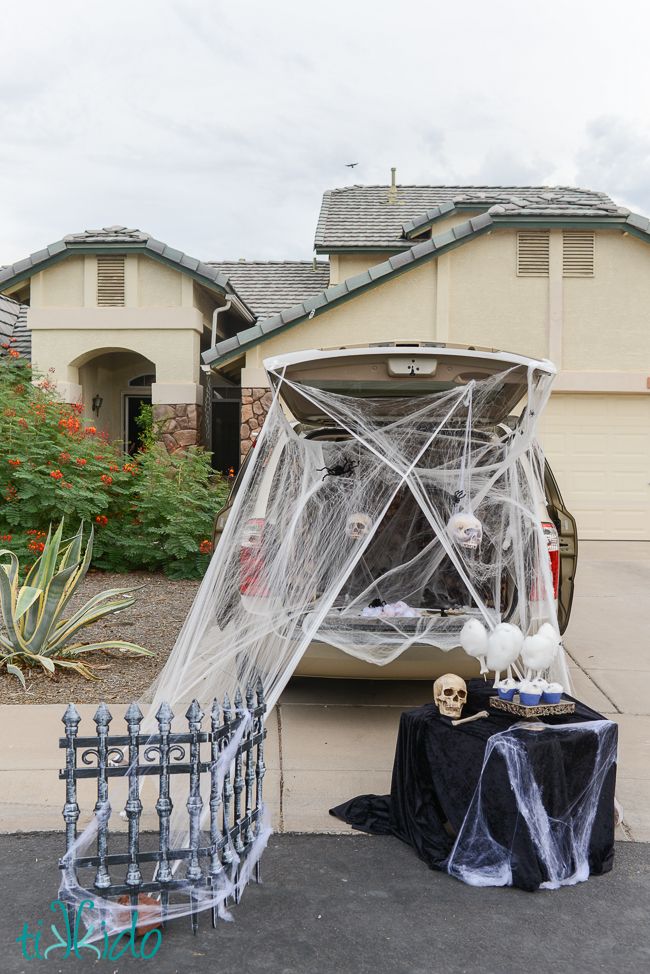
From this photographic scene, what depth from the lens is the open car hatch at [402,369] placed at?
15.6 ft

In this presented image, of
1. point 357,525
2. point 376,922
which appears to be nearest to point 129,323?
point 357,525

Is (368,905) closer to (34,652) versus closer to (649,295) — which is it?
(34,652)

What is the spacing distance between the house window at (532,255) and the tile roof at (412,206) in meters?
0.34

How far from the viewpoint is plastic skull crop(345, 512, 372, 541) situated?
17.3ft

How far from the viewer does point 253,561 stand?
5.09 metres

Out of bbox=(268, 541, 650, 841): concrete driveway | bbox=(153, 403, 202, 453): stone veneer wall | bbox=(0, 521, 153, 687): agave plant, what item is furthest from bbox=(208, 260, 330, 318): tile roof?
bbox=(0, 521, 153, 687): agave plant

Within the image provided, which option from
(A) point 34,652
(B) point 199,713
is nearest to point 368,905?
(B) point 199,713

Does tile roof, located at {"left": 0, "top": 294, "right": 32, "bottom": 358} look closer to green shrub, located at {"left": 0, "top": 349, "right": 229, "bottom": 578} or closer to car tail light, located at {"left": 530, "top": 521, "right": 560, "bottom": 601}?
green shrub, located at {"left": 0, "top": 349, "right": 229, "bottom": 578}

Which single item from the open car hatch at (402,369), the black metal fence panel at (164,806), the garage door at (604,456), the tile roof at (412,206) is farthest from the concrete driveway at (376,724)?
the tile roof at (412,206)

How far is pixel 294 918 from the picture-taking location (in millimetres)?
3115

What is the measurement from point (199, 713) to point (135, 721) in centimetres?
21

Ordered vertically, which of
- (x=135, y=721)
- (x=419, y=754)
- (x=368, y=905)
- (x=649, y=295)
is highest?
(x=649, y=295)

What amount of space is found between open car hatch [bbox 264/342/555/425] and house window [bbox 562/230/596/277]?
9164mm

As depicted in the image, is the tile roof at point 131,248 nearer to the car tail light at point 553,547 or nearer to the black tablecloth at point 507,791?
the car tail light at point 553,547
